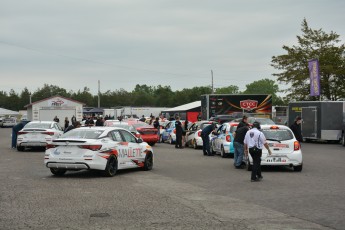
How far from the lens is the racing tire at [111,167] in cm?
1538

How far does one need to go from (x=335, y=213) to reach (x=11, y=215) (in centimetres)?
530

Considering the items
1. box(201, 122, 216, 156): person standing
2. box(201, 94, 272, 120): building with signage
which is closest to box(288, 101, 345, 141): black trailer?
box(201, 94, 272, 120): building with signage

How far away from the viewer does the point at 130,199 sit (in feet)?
36.6

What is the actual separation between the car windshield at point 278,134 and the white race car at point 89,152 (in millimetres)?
4540

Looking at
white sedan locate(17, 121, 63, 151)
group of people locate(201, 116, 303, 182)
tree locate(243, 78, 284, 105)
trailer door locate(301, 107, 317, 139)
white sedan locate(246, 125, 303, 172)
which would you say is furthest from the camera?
tree locate(243, 78, 284, 105)

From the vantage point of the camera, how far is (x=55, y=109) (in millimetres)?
58719

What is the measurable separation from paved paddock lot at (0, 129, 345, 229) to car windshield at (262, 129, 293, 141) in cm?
105

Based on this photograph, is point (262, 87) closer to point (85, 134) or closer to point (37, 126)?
point (37, 126)

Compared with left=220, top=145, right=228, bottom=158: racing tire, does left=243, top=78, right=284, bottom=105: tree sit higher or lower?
higher

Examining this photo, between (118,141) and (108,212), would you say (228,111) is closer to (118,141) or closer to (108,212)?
(118,141)

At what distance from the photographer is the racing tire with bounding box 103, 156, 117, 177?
15384 mm

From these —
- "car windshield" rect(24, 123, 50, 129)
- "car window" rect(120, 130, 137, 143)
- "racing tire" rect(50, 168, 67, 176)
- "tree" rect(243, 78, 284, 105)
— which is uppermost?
"tree" rect(243, 78, 284, 105)

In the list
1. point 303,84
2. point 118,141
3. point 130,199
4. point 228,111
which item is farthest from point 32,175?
point 303,84

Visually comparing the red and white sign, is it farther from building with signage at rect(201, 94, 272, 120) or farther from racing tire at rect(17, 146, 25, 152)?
racing tire at rect(17, 146, 25, 152)
